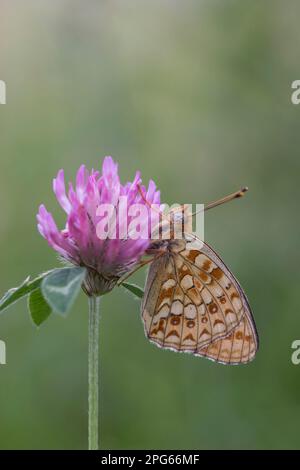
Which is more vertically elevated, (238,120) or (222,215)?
(238,120)

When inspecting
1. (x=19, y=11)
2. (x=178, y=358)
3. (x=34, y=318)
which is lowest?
(x=178, y=358)

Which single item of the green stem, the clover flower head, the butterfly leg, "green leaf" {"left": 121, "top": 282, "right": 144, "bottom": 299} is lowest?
the green stem

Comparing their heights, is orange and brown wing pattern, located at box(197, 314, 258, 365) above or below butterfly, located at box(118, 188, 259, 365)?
below

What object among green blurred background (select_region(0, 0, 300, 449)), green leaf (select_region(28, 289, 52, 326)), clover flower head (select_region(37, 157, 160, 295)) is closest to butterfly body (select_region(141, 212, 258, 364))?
clover flower head (select_region(37, 157, 160, 295))

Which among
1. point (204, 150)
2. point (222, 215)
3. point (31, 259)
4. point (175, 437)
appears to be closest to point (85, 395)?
point (175, 437)

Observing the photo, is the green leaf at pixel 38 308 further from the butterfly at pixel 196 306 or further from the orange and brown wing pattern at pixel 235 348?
the orange and brown wing pattern at pixel 235 348

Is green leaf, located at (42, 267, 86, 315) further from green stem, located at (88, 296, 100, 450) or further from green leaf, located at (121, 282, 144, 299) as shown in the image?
green leaf, located at (121, 282, 144, 299)

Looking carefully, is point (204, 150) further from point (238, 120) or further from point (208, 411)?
point (208, 411)

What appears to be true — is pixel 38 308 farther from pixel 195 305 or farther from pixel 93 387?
pixel 195 305
